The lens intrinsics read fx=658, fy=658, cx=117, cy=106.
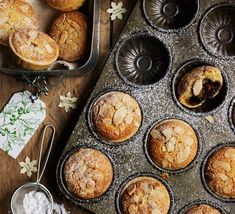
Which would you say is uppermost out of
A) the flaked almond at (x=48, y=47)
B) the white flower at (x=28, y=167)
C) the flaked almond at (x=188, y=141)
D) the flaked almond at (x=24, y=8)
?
the flaked almond at (x=24, y=8)

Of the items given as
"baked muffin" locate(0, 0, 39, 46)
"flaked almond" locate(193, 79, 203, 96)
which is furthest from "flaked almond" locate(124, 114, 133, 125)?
"baked muffin" locate(0, 0, 39, 46)

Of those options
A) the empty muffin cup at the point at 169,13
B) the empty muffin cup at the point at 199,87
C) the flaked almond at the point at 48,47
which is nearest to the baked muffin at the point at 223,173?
the empty muffin cup at the point at 199,87

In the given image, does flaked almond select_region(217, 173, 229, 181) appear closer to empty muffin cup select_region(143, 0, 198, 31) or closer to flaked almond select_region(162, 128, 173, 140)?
flaked almond select_region(162, 128, 173, 140)

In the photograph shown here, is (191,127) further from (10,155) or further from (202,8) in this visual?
(10,155)

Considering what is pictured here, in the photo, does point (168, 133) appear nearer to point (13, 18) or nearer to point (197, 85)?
point (197, 85)

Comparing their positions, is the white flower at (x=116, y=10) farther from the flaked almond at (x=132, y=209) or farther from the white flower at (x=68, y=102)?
the flaked almond at (x=132, y=209)

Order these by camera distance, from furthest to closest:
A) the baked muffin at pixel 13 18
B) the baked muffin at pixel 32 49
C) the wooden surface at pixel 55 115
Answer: the wooden surface at pixel 55 115 < the baked muffin at pixel 13 18 < the baked muffin at pixel 32 49
